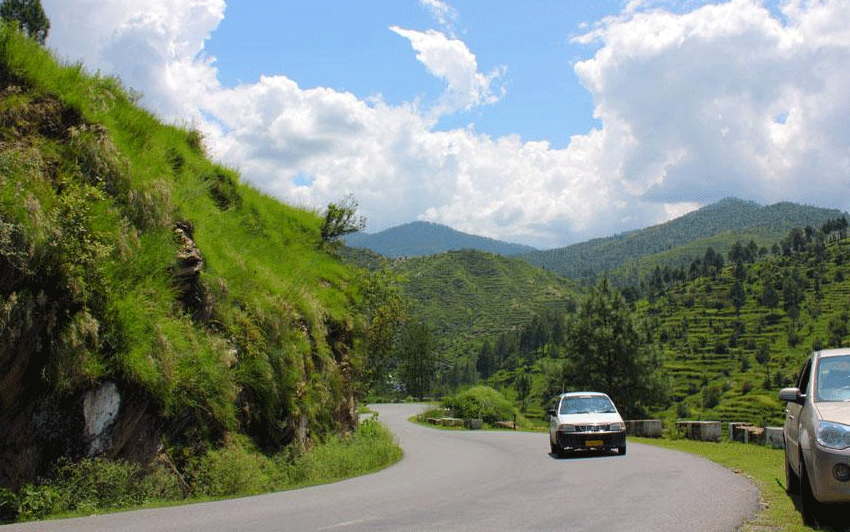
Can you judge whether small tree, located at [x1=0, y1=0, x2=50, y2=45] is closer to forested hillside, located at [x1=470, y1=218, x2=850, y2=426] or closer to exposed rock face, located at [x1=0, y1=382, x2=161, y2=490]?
exposed rock face, located at [x1=0, y1=382, x2=161, y2=490]

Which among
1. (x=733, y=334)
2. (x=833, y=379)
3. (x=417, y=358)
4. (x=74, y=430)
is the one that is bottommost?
(x=417, y=358)

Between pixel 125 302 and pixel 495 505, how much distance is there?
23.7ft

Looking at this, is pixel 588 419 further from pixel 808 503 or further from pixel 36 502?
pixel 36 502

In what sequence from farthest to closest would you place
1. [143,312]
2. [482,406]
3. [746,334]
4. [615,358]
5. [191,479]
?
[746,334], [615,358], [482,406], [191,479], [143,312]

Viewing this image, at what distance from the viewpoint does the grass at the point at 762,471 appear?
8.42m

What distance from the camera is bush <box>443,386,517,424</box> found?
176 ft

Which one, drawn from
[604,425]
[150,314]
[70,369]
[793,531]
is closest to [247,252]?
[150,314]

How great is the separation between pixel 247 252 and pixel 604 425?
36.7 ft

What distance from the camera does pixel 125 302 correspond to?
12297mm

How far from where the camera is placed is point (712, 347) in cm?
15362

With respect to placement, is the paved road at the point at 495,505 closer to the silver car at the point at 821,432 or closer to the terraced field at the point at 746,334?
the silver car at the point at 821,432

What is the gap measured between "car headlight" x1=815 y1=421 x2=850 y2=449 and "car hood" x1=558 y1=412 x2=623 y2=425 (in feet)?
39.3

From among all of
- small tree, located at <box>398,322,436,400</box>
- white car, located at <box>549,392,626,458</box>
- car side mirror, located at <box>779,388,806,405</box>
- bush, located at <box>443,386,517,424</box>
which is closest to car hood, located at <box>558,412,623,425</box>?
white car, located at <box>549,392,626,458</box>

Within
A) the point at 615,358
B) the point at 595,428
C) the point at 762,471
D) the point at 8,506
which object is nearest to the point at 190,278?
the point at 8,506
